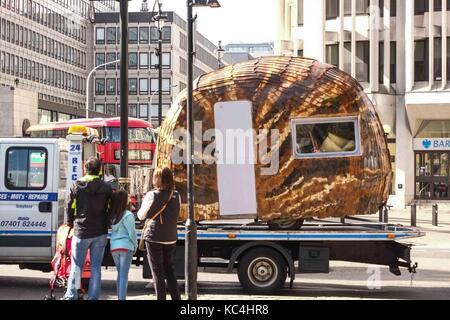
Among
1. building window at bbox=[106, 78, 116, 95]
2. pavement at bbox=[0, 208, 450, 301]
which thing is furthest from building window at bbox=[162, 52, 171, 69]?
pavement at bbox=[0, 208, 450, 301]

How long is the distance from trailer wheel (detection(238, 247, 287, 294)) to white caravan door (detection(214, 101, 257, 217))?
741mm

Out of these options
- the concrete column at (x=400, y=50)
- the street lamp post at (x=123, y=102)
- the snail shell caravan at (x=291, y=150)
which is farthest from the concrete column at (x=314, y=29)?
the snail shell caravan at (x=291, y=150)

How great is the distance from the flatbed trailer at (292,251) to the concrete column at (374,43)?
86.2 ft

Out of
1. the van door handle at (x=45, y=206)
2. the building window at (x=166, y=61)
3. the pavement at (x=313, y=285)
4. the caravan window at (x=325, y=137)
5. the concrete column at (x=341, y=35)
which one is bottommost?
the pavement at (x=313, y=285)

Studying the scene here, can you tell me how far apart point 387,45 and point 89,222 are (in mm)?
30685

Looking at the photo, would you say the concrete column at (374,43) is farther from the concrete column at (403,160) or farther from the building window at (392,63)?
the concrete column at (403,160)

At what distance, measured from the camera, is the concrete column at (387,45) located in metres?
37.5

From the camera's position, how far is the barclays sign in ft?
126

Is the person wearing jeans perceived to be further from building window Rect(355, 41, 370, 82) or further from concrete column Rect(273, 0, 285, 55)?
concrete column Rect(273, 0, 285, 55)

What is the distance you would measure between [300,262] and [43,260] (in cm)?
394

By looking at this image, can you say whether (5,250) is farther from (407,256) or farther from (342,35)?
(342,35)

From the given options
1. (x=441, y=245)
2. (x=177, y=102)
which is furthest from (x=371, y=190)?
(x=441, y=245)

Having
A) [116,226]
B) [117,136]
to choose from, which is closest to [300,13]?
[117,136]

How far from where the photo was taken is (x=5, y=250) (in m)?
11.5
